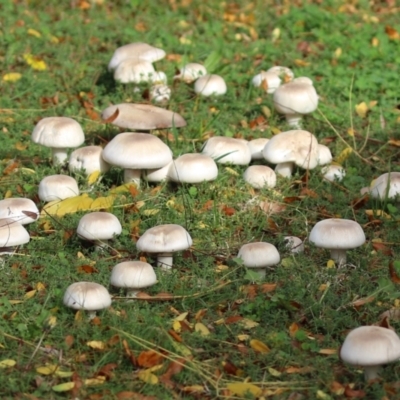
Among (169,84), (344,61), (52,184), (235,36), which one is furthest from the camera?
(235,36)

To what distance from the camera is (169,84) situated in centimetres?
879

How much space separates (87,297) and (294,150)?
108 inches

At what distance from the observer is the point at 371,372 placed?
15.0ft

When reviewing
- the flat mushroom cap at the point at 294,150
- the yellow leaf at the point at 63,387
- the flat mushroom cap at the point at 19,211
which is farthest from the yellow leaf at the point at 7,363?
the flat mushroom cap at the point at 294,150

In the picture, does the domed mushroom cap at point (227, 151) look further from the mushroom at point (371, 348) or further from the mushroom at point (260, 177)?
the mushroom at point (371, 348)

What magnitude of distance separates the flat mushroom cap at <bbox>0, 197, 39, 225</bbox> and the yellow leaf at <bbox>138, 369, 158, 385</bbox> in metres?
1.86

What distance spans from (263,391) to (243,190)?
2637 millimetres

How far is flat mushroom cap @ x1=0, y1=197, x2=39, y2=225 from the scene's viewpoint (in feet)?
19.7

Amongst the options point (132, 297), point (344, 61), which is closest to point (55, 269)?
point (132, 297)

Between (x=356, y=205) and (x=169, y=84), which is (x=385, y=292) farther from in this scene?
(x=169, y=84)

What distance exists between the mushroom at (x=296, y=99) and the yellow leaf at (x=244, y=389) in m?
3.87

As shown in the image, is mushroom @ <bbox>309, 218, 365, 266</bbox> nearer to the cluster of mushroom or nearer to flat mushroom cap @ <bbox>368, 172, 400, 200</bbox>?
the cluster of mushroom

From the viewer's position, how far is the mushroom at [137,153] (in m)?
6.46

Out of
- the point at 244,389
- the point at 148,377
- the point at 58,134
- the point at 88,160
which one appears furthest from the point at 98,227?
the point at 244,389
